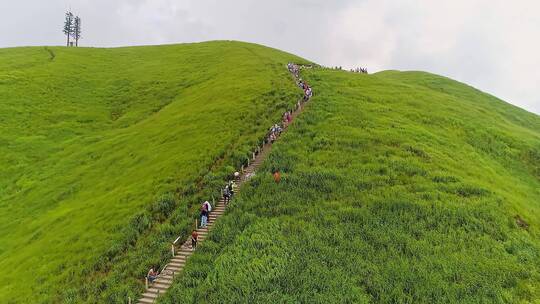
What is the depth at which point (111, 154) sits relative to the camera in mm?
50719

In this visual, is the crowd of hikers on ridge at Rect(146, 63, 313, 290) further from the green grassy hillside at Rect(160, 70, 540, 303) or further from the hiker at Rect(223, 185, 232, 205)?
the green grassy hillside at Rect(160, 70, 540, 303)

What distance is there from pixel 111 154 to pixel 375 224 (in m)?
33.8

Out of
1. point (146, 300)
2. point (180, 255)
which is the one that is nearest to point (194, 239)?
point (180, 255)

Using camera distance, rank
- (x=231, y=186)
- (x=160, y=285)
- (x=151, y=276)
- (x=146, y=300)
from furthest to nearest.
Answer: (x=231, y=186)
(x=151, y=276)
(x=160, y=285)
(x=146, y=300)

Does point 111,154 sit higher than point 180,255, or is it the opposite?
point 111,154

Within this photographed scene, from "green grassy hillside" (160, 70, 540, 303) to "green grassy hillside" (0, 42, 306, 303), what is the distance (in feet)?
16.2

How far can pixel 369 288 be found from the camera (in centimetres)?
2311

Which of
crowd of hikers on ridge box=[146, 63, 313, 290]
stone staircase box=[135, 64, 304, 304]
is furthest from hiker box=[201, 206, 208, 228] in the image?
stone staircase box=[135, 64, 304, 304]

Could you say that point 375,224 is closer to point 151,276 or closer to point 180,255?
point 180,255

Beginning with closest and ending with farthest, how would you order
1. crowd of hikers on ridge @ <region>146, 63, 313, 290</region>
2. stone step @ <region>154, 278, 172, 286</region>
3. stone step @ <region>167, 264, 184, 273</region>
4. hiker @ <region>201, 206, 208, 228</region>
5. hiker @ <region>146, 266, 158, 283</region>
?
1. stone step @ <region>154, 278, 172, 286</region>
2. hiker @ <region>146, 266, 158, 283</region>
3. stone step @ <region>167, 264, 184, 273</region>
4. crowd of hikers on ridge @ <region>146, 63, 313, 290</region>
5. hiker @ <region>201, 206, 208, 228</region>

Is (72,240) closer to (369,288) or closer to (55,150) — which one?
(369,288)

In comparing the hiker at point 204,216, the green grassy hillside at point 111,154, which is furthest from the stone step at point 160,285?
the hiker at point 204,216

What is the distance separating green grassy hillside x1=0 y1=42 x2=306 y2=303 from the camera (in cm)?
3023

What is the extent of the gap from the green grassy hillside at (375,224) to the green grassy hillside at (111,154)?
4952 millimetres
